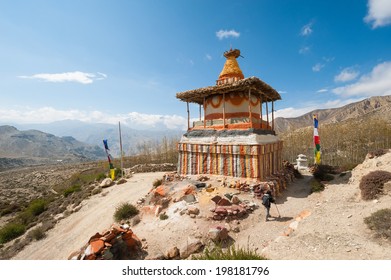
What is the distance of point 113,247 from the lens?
7.82m

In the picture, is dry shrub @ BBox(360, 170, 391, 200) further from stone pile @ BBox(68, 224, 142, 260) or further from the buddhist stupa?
stone pile @ BBox(68, 224, 142, 260)

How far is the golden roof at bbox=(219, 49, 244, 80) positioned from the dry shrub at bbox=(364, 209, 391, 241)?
12.2m

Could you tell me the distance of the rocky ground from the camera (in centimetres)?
599

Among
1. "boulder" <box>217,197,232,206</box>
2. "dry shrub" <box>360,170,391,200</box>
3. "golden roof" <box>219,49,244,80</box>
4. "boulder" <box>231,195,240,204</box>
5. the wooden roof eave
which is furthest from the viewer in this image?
"golden roof" <box>219,49,244,80</box>

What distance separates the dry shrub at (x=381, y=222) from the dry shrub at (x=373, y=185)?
2.88 m

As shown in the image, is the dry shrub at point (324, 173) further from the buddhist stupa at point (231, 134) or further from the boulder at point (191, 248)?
the boulder at point (191, 248)

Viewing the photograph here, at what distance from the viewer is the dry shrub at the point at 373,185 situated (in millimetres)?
9414

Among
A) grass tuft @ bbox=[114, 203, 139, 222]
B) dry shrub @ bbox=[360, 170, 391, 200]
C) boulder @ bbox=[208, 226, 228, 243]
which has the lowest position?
grass tuft @ bbox=[114, 203, 139, 222]

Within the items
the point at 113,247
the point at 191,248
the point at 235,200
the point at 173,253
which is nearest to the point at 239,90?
the point at 235,200

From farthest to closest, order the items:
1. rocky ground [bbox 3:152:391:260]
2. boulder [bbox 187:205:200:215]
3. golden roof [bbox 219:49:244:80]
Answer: golden roof [bbox 219:49:244:80], boulder [bbox 187:205:200:215], rocky ground [bbox 3:152:391:260]

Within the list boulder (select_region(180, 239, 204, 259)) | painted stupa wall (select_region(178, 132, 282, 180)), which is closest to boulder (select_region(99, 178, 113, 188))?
painted stupa wall (select_region(178, 132, 282, 180))

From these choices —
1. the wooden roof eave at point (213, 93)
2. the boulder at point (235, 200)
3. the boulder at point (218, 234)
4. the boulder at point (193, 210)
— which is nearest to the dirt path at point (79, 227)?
the boulder at point (193, 210)

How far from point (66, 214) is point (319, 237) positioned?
17153mm
